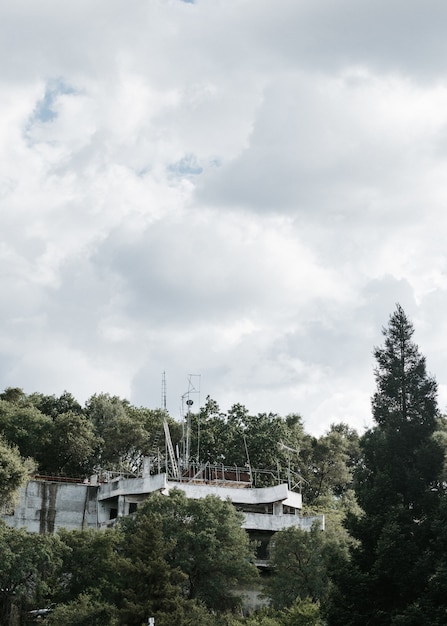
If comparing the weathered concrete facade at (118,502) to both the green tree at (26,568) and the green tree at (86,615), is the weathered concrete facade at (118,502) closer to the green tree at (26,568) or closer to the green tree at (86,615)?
the green tree at (26,568)

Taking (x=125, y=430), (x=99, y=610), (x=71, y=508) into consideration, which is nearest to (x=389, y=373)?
(x=99, y=610)

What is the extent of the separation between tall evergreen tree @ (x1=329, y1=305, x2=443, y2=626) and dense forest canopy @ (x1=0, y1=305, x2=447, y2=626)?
0.05m

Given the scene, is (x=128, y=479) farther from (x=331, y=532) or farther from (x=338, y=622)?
(x=338, y=622)

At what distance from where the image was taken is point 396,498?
38.9 meters

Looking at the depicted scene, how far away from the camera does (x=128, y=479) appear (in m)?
59.1

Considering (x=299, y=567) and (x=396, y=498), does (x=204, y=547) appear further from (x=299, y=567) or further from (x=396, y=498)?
(x=396, y=498)

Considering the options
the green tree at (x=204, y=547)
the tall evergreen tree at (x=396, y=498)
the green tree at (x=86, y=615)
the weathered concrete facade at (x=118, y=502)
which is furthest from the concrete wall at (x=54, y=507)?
the tall evergreen tree at (x=396, y=498)

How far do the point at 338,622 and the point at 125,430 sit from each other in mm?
34485

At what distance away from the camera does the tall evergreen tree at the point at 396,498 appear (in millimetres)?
36969

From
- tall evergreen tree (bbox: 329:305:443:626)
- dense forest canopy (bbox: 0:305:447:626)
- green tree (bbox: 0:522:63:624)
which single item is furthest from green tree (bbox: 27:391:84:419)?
tall evergreen tree (bbox: 329:305:443:626)

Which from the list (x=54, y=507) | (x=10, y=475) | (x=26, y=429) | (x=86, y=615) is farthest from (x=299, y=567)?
(x=26, y=429)

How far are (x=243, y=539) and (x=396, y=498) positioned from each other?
1331cm

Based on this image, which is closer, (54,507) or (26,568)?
(26,568)

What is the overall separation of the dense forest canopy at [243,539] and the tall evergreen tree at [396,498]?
0.18 feet
